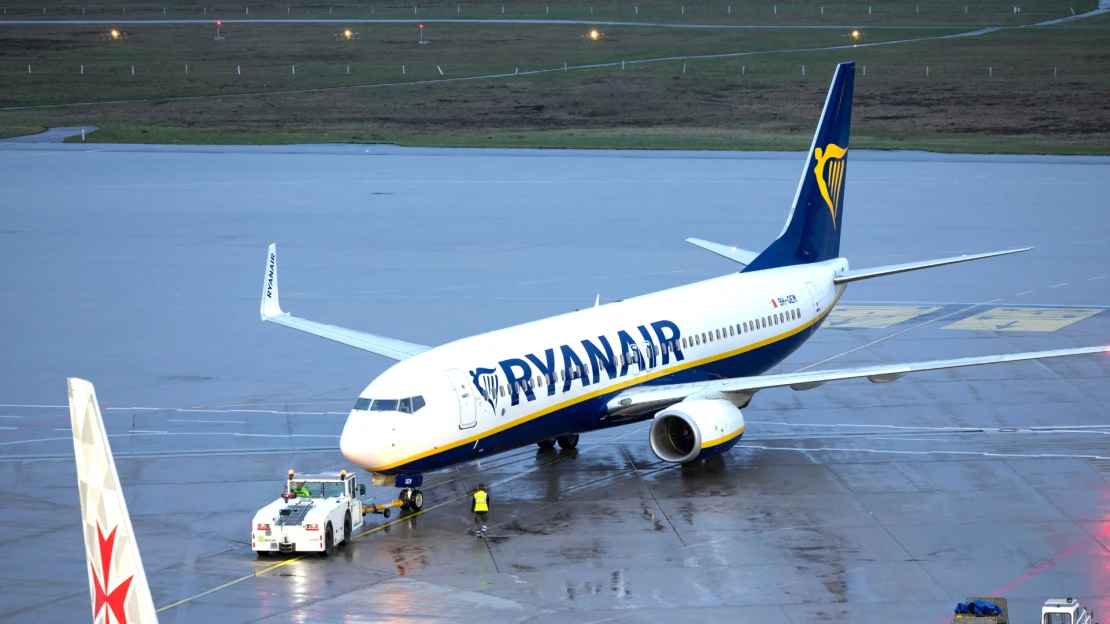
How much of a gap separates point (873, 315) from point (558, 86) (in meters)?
80.9

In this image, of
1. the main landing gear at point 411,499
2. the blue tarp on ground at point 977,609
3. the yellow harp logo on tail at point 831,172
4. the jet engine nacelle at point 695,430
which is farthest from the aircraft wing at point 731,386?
the blue tarp on ground at point 977,609

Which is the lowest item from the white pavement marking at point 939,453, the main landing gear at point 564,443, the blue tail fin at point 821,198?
the white pavement marking at point 939,453

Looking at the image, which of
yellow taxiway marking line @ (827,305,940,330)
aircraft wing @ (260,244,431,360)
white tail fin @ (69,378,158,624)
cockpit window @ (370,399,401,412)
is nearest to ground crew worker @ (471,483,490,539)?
cockpit window @ (370,399,401,412)

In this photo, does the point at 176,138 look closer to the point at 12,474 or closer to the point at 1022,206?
the point at 1022,206

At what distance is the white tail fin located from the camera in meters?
15.9

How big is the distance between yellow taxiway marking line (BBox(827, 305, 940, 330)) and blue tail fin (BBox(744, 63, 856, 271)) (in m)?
7.90

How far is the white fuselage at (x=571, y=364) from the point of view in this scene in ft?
113

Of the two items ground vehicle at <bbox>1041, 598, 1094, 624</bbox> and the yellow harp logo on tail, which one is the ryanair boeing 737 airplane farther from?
ground vehicle at <bbox>1041, 598, 1094, 624</bbox>

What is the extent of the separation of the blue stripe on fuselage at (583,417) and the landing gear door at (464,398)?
658 mm

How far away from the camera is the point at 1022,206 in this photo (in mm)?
80688

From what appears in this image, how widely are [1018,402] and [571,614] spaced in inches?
887

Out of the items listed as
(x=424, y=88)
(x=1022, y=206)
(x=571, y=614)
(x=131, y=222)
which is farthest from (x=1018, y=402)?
(x=424, y=88)

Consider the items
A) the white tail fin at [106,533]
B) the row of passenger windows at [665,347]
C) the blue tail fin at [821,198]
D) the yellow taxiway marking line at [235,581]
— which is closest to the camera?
the white tail fin at [106,533]

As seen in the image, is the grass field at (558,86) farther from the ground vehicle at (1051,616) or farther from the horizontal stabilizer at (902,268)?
the ground vehicle at (1051,616)
